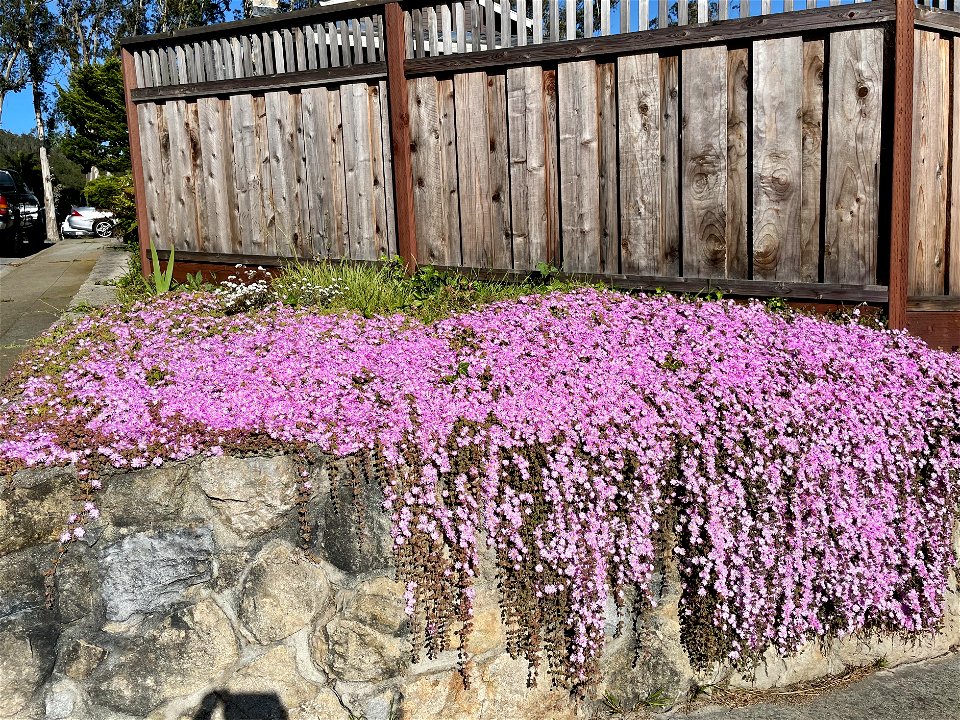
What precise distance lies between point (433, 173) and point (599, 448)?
10.1 ft

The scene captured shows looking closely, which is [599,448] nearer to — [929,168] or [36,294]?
[929,168]

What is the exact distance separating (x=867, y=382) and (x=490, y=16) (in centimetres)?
328

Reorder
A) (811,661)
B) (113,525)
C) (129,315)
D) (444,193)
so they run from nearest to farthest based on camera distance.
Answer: (113,525)
(811,661)
(129,315)
(444,193)

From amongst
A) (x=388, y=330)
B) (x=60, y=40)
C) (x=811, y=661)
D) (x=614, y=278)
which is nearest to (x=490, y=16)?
(x=614, y=278)

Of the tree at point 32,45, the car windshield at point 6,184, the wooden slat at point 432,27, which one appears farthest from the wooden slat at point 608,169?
the tree at point 32,45

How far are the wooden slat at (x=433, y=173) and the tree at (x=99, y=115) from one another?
17.1m

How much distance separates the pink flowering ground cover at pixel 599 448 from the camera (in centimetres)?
341

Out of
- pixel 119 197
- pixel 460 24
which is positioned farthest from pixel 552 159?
pixel 119 197

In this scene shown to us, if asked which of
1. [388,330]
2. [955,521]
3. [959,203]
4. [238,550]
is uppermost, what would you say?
[959,203]

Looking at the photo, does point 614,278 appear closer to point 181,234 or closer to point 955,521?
point 955,521

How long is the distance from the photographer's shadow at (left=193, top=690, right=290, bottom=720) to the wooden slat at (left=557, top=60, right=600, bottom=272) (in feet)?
10.5

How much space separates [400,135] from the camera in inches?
239

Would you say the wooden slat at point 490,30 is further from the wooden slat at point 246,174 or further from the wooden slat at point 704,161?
the wooden slat at point 246,174

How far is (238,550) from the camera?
3.34 meters
